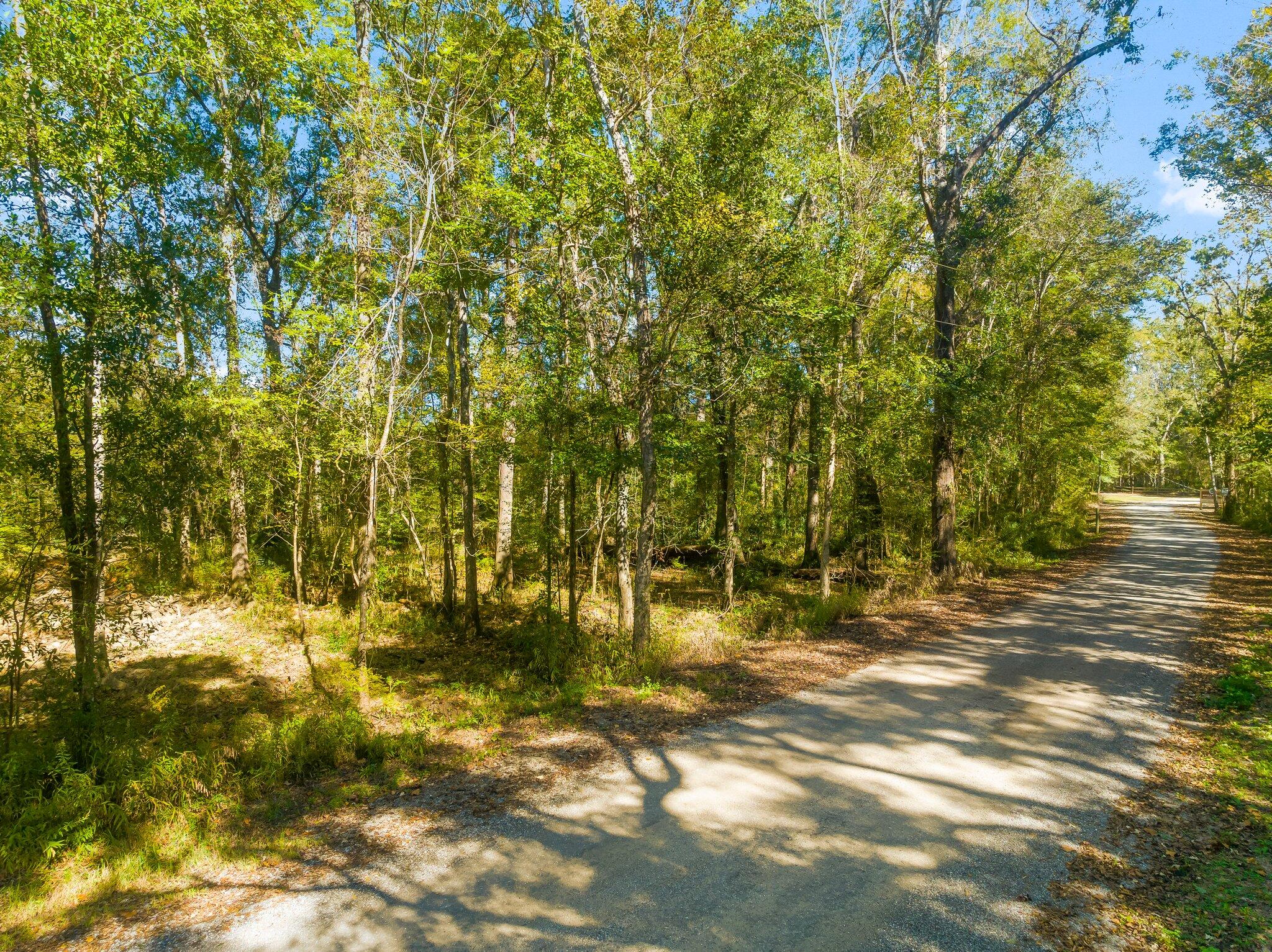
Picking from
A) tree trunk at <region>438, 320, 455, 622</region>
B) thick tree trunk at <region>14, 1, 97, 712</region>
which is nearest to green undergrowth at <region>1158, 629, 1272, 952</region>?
thick tree trunk at <region>14, 1, 97, 712</region>

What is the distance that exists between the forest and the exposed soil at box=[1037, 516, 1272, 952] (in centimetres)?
482

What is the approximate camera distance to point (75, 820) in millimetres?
4977

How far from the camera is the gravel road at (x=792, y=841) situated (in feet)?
12.0

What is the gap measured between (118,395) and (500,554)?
9.64 meters

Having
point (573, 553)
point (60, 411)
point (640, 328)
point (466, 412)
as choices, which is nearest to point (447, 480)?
point (466, 412)

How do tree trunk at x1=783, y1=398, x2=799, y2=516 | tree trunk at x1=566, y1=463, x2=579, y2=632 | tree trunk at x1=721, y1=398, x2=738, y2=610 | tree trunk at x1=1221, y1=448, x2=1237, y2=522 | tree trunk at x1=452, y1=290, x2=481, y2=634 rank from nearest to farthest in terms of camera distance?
tree trunk at x1=566, y1=463, x2=579, y2=632 → tree trunk at x1=452, y1=290, x2=481, y2=634 → tree trunk at x1=721, y1=398, x2=738, y2=610 → tree trunk at x1=783, y1=398, x2=799, y2=516 → tree trunk at x1=1221, y1=448, x2=1237, y2=522

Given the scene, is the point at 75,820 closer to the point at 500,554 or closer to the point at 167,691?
the point at 167,691

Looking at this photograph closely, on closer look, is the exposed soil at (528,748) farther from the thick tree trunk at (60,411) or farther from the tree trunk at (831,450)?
the thick tree trunk at (60,411)

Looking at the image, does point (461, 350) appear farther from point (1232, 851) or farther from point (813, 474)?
point (1232, 851)

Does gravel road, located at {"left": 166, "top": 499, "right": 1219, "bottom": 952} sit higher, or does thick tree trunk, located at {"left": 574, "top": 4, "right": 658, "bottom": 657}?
thick tree trunk, located at {"left": 574, "top": 4, "right": 658, "bottom": 657}

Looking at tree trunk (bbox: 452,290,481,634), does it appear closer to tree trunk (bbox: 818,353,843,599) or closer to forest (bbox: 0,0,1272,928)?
forest (bbox: 0,0,1272,928)

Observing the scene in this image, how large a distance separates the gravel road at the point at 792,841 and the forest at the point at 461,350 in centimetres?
171

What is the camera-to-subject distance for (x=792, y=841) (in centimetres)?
450

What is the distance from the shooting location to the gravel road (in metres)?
3.65
